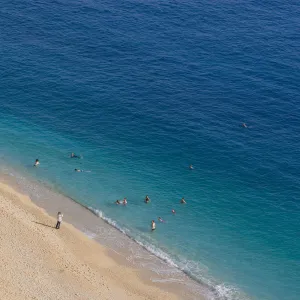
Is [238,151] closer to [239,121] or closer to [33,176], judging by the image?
[239,121]

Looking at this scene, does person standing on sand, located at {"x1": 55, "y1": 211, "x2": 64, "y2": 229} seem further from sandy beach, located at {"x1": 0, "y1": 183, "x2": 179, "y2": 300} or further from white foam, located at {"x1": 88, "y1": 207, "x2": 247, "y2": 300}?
white foam, located at {"x1": 88, "y1": 207, "x2": 247, "y2": 300}

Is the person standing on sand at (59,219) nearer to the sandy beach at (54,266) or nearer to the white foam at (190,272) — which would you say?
the sandy beach at (54,266)

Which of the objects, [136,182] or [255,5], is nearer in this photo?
[136,182]

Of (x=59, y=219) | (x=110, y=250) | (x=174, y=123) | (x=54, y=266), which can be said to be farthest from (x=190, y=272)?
(x=174, y=123)

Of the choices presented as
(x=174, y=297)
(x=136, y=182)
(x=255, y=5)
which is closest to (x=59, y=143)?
(x=136, y=182)

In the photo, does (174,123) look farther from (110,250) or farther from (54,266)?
(54,266)

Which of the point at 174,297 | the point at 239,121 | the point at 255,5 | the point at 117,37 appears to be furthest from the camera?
the point at 255,5
